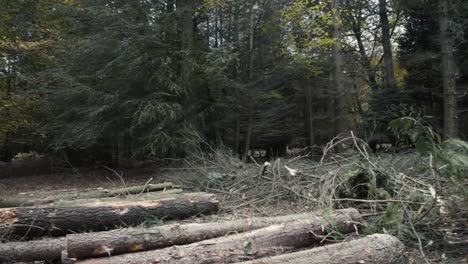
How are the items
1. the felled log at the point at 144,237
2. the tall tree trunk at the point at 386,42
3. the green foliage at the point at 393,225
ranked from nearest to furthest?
the felled log at the point at 144,237 < the green foliage at the point at 393,225 < the tall tree trunk at the point at 386,42

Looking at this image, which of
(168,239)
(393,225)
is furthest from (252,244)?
(393,225)

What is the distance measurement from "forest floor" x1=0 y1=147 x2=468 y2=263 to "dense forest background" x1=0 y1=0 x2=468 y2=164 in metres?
3.59

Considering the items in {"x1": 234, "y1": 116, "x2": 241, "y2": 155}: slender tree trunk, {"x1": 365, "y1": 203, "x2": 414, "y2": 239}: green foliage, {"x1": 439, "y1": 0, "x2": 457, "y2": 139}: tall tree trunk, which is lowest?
{"x1": 365, "y1": 203, "x2": 414, "y2": 239}: green foliage

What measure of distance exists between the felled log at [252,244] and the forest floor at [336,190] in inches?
19.7

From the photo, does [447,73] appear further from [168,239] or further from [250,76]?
[168,239]

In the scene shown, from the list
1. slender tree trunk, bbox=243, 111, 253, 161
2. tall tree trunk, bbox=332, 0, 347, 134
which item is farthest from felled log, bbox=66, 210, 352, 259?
tall tree trunk, bbox=332, 0, 347, 134

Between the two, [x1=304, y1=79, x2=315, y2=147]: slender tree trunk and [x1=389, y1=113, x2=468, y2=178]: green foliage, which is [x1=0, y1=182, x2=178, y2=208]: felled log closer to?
[x1=389, y1=113, x2=468, y2=178]: green foliage

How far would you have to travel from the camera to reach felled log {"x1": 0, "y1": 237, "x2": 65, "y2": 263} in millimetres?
3805

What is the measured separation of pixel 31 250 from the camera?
12.7ft

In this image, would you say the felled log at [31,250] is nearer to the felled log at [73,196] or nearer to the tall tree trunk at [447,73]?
the felled log at [73,196]

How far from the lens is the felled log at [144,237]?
359 cm

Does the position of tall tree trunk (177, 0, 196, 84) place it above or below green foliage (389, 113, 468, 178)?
above

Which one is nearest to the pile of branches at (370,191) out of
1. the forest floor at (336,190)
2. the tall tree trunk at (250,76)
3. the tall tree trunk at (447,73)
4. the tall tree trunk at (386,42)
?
the forest floor at (336,190)

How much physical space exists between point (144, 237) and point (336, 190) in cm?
307
